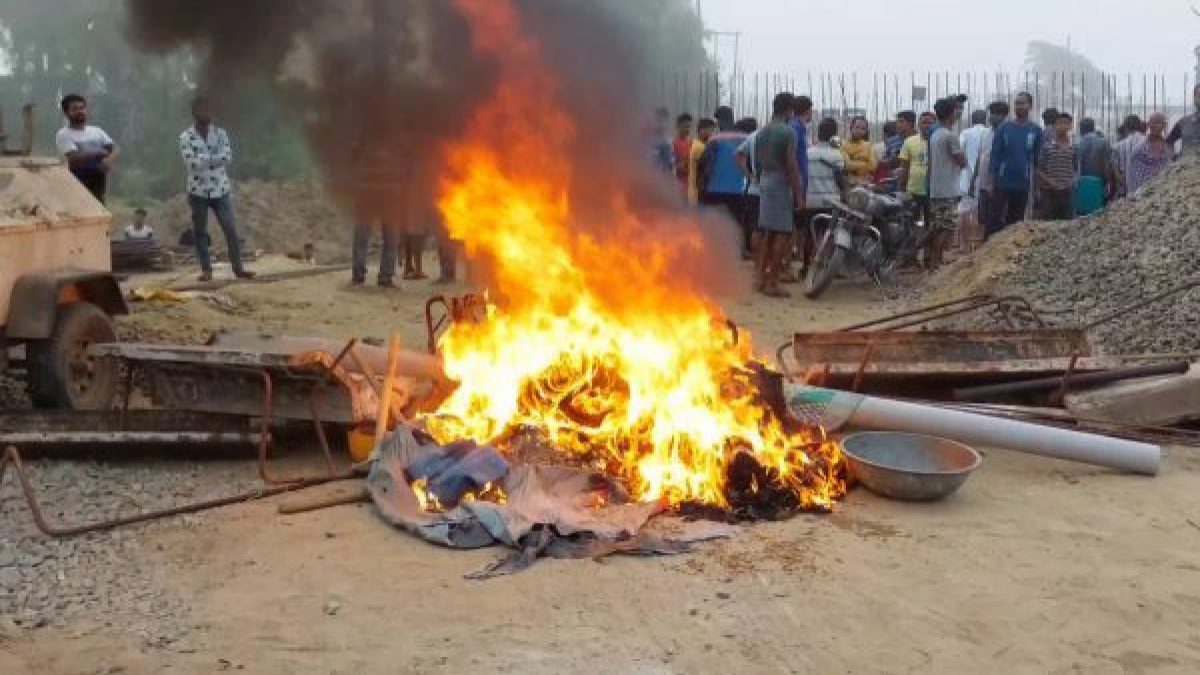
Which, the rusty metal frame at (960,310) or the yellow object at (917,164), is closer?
the rusty metal frame at (960,310)

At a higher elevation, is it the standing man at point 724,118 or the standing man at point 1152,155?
the standing man at point 724,118

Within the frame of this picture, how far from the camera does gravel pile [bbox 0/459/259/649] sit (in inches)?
166

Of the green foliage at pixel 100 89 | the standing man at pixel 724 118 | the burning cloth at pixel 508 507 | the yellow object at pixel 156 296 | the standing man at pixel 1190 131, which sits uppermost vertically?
the green foliage at pixel 100 89

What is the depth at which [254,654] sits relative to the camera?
3.89 metres

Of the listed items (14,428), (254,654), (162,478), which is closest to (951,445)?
(254,654)

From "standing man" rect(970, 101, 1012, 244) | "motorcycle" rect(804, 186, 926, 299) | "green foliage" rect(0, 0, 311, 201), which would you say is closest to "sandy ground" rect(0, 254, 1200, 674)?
"motorcycle" rect(804, 186, 926, 299)

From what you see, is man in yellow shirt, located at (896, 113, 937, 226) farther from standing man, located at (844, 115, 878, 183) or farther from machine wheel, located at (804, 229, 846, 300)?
machine wheel, located at (804, 229, 846, 300)

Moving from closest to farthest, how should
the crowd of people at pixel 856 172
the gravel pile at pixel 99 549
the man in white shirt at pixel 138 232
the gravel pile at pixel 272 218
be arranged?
the gravel pile at pixel 99 549 < the crowd of people at pixel 856 172 < the man in white shirt at pixel 138 232 < the gravel pile at pixel 272 218

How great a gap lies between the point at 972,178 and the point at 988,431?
944 cm

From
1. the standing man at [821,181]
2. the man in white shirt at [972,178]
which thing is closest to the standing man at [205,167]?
the standing man at [821,181]

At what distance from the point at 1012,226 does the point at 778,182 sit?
3.09 m

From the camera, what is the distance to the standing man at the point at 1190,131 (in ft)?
43.9

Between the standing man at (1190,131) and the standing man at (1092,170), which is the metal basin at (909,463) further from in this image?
the standing man at (1092,170)

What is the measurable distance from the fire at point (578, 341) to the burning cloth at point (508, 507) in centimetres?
23
